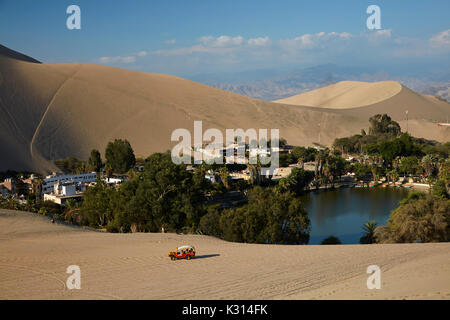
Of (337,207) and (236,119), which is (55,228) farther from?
(236,119)

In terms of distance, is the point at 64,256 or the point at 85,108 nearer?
the point at 64,256

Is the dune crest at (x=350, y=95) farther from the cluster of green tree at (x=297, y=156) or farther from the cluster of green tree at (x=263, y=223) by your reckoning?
the cluster of green tree at (x=263, y=223)

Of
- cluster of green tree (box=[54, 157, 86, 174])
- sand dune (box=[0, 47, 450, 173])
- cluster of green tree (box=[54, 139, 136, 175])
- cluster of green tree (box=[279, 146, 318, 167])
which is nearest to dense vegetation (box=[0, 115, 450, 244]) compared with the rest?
cluster of green tree (box=[54, 139, 136, 175])

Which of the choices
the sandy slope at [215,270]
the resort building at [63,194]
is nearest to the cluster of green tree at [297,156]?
the resort building at [63,194]

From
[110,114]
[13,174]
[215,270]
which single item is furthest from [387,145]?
[215,270]

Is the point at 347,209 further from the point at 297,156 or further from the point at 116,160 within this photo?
the point at 116,160
